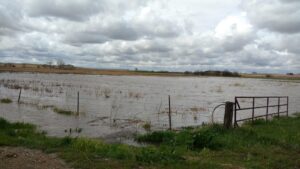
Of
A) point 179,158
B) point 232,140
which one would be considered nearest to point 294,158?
point 232,140

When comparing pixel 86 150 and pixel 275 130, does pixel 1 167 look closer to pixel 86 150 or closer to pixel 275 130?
pixel 86 150

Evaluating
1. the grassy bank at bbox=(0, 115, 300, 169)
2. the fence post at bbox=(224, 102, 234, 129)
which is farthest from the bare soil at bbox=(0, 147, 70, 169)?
the fence post at bbox=(224, 102, 234, 129)

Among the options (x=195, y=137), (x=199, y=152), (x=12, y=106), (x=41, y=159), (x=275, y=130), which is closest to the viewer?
(x=41, y=159)

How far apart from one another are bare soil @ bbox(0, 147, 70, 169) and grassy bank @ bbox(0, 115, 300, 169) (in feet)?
1.11

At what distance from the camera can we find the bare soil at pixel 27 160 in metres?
7.75

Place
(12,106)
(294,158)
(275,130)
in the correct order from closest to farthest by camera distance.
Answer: (294,158)
(275,130)
(12,106)

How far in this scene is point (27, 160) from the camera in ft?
27.0

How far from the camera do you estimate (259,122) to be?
1839 cm

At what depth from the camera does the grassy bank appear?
861 cm

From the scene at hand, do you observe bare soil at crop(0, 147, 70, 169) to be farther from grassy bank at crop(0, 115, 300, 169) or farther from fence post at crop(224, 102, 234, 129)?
fence post at crop(224, 102, 234, 129)

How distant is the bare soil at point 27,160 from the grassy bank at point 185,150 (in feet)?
1.11

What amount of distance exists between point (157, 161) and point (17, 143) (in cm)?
488

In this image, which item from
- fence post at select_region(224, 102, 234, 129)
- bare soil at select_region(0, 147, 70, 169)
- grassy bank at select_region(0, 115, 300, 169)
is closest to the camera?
bare soil at select_region(0, 147, 70, 169)

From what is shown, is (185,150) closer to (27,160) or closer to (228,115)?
(228,115)
